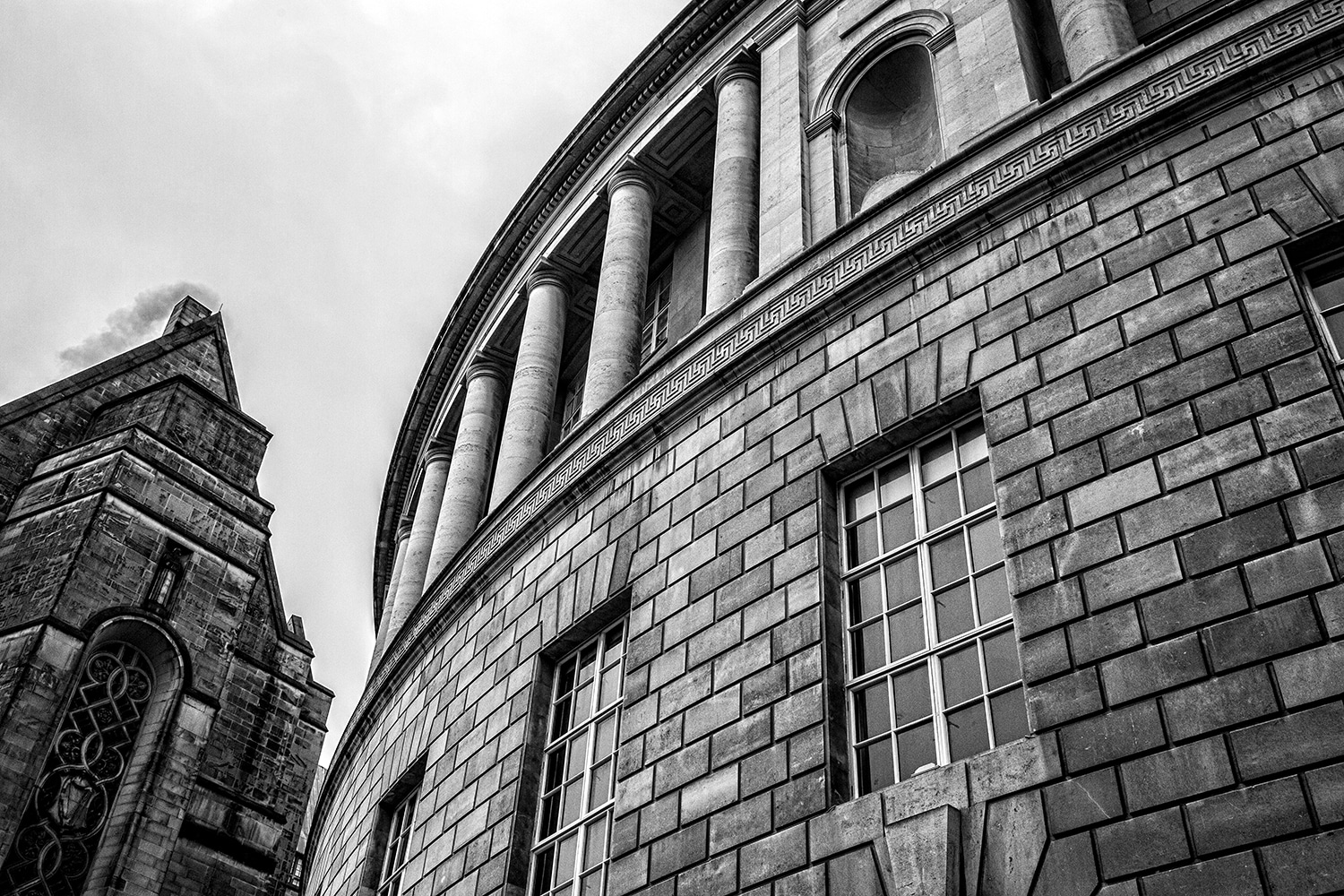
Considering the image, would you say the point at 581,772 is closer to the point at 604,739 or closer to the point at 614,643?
the point at 604,739

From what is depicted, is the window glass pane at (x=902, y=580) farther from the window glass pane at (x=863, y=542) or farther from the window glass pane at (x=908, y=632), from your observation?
the window glass pane at (x=863, y=542)

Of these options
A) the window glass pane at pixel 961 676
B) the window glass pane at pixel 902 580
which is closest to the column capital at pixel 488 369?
the window glass pane at pixel 902 580

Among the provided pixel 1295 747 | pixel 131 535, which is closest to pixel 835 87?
pixel 1295 747

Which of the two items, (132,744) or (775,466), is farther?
(132,744)

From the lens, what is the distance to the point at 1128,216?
1063 centimetres

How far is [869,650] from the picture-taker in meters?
10.2

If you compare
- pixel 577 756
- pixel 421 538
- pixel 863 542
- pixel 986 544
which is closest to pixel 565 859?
pixel 577 756

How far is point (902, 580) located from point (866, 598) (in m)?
0.37

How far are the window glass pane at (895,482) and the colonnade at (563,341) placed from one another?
4.93m

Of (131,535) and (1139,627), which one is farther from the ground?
(131,535)

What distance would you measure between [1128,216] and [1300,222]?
147 cm

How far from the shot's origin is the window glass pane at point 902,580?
33.5 feet

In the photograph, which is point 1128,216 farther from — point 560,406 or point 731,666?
point 560,406

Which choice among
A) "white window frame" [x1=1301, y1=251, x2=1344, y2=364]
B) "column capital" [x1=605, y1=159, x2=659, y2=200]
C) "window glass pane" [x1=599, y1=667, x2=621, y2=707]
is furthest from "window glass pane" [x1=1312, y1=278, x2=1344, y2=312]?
"column capital" [x1=605, y1=159, x2=659, y2=200]
